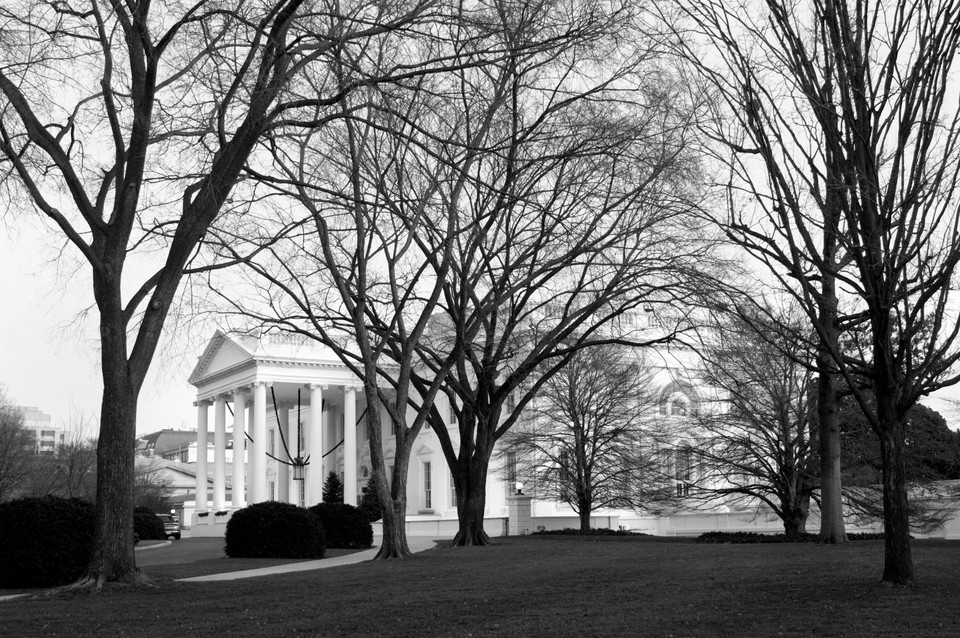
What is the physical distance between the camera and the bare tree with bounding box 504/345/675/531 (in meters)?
38.1

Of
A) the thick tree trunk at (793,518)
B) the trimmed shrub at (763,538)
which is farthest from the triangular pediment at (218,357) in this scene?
the trimmed shrub at (763,538)

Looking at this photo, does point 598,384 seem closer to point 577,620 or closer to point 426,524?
point 426,524

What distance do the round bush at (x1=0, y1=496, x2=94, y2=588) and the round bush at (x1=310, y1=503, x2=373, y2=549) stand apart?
535 inches

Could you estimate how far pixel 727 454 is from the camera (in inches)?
1239

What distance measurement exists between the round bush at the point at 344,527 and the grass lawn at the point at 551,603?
1454cm

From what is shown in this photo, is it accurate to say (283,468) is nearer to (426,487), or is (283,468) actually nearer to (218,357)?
(218,357)

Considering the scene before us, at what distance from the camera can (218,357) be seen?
2403 inches

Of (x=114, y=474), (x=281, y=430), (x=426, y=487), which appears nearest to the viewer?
(x=114, y=474)

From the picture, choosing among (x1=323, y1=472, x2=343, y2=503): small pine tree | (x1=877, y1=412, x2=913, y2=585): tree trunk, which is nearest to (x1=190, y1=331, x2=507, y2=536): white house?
(x1=323, y1=472, x2=343, y2=503): small pine tree

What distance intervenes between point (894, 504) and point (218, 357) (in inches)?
2112

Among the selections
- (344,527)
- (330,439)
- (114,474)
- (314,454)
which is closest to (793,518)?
(344,527)

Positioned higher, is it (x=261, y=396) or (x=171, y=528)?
(x=261, y=396)

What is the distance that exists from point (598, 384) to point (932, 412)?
14805 mm

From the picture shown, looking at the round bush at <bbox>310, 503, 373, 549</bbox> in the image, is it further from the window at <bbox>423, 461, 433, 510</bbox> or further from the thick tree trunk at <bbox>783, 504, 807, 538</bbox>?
the window at <bbox>423, 461, 433, 510</bbox>
